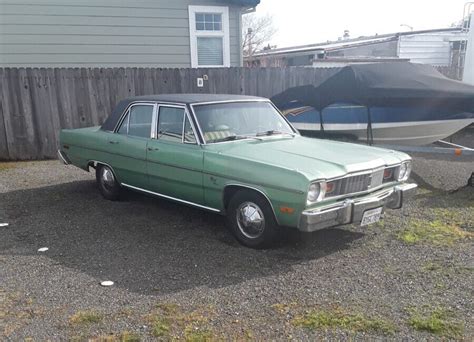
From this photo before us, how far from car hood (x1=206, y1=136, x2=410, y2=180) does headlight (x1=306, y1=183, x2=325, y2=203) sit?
0.09 m

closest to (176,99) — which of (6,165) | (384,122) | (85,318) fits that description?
(85,318)

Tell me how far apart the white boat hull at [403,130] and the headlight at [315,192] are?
4966 millimetres

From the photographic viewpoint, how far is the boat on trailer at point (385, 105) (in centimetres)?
824

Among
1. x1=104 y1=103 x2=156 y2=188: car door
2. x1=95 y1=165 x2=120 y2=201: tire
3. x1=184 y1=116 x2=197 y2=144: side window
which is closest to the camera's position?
x1=184 y1=116 x2=197 y2=144: side window

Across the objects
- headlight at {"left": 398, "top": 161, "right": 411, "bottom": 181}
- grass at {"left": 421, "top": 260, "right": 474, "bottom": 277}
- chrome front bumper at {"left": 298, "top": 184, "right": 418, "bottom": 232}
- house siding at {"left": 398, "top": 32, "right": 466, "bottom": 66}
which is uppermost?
house siding at {"left": 398, "top": 32, "right": 466, "bottom": 66}

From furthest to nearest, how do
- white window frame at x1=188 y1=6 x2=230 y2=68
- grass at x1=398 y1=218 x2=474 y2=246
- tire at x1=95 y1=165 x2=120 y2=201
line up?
white window frame at x1=188 y1=6 x2=230 y2=68 < tire at x1=95 y1=165 x2=120 y2=201 < grass at x1=398 y1=218 x2=474 y2=246

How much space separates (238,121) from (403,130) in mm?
4341

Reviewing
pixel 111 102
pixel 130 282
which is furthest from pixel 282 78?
pixel 130 282

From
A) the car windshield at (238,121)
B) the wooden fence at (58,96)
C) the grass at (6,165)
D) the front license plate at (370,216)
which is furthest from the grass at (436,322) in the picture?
the wooden fence at (58,96)

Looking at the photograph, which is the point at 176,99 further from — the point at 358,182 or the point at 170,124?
the point at 358,182

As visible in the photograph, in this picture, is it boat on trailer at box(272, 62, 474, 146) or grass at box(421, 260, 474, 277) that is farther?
boat on trailer at box(272, 62, 474, 146)

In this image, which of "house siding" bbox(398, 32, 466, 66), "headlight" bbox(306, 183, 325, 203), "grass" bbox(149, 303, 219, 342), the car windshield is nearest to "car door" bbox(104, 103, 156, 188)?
the car windshield

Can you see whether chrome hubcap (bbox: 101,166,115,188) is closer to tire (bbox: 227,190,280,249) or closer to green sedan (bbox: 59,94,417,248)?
green sedan (bbox: 59,94,417,248)

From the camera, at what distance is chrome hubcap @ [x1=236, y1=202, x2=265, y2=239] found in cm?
490
